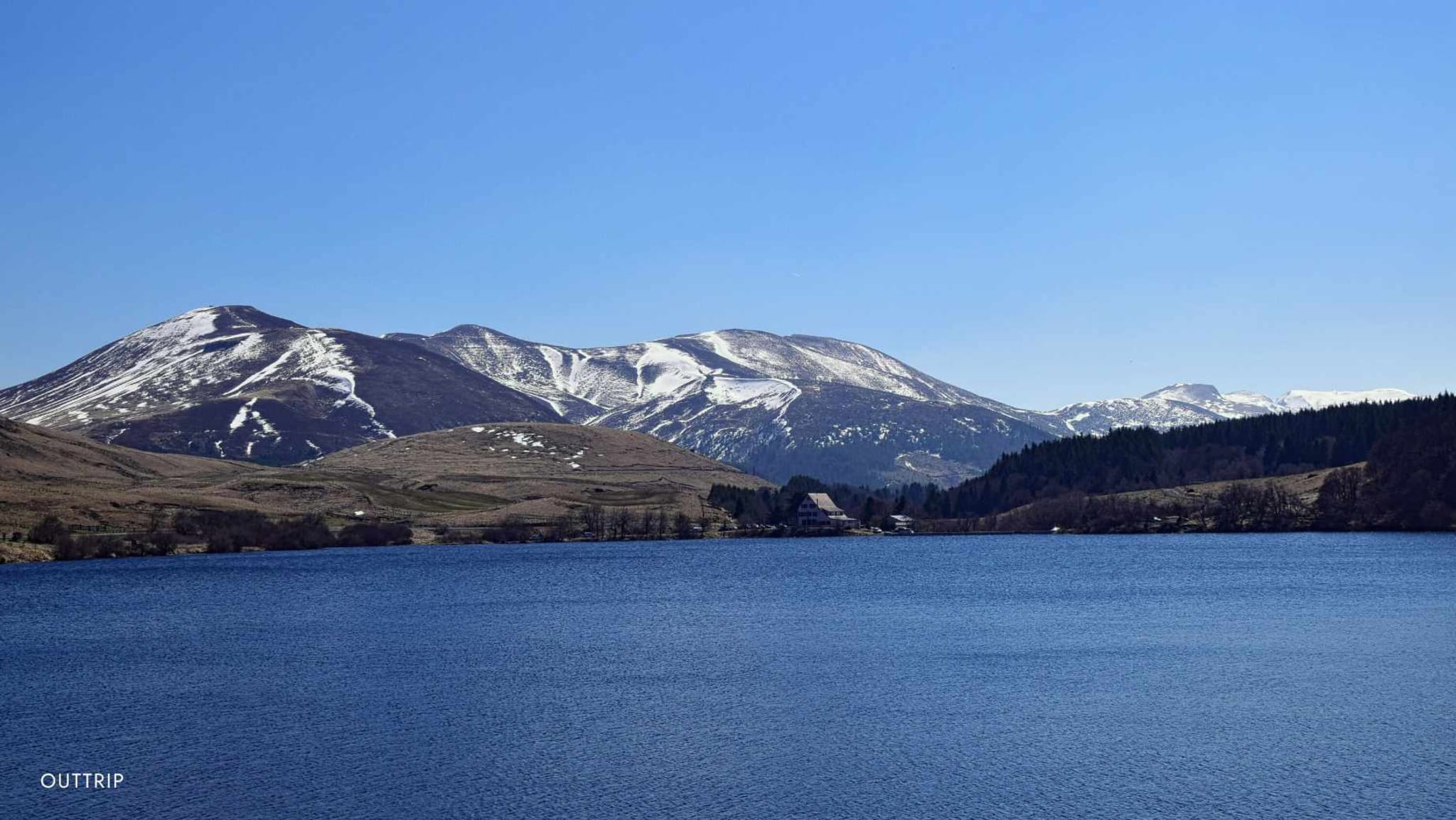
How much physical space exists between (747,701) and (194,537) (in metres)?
149

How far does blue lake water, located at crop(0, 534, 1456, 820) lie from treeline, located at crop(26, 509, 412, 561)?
157ft

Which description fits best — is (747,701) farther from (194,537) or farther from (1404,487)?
(1404,487)

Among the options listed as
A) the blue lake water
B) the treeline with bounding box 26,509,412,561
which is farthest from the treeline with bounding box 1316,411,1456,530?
the treeline with bounding box 26,509,412,561

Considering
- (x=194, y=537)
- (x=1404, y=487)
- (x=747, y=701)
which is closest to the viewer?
(x=747, y=701)

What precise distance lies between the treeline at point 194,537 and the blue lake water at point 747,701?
4789 cm

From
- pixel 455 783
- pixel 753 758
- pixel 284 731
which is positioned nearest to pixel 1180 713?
pixel 753 758

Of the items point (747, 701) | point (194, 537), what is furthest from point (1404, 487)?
point (194, 537)

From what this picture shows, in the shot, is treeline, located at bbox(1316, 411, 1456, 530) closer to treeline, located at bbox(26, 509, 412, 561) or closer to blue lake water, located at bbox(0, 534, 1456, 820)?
blue lake water, located at bbox(0, 534, 1456, 820)

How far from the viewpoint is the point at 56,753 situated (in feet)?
153

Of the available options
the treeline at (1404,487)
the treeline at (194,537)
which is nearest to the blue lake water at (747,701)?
the treeline at (194,537)

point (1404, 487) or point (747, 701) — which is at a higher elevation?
point (1404, 487)

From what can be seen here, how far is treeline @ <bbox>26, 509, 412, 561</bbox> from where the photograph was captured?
156750 millimetres

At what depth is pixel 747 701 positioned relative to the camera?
56688 millimetres

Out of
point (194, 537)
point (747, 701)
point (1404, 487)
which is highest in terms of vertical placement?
point (1404, 487)
